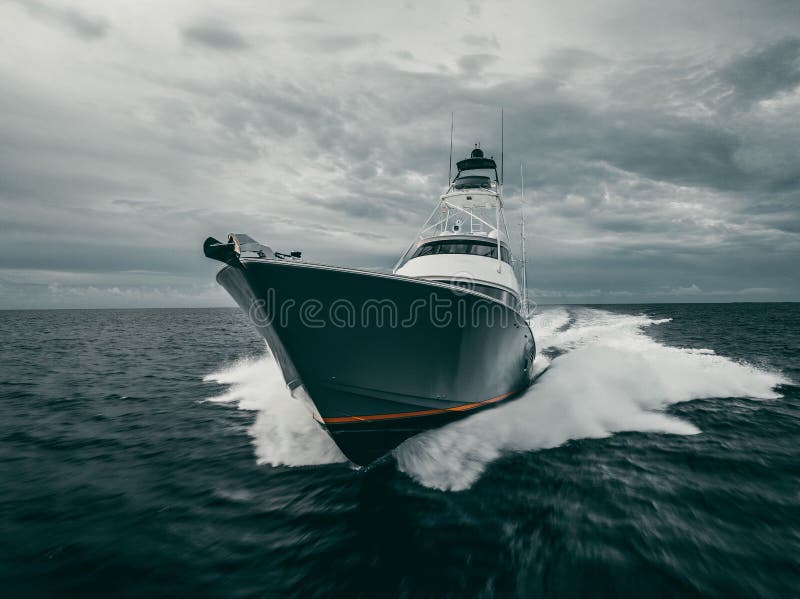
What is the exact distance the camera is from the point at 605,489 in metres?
5.10

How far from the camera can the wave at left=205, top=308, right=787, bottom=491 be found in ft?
20.5

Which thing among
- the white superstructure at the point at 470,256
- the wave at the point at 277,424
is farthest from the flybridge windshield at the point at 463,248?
the wave at the point at 277,424

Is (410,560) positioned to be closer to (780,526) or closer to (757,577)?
(757,577)

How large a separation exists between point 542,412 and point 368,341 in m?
5.12

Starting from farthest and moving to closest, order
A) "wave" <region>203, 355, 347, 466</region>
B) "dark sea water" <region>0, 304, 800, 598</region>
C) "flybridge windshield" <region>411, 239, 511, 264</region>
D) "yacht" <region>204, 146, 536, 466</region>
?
"flybridge windshield" <region>411, 239, 511, 264</region>
"wave" <region>203, 355, 347, 466</region>
"yacht" <region>204, 146, 536, 466</region>
"dark sea water" <region>0, 304, 800, 598</region>

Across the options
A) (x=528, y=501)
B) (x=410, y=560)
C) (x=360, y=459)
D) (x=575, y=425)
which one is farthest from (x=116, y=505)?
(x=575, y=425)

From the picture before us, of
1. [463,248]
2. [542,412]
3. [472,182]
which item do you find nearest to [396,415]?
[542,412]

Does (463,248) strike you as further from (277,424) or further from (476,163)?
(277,424)

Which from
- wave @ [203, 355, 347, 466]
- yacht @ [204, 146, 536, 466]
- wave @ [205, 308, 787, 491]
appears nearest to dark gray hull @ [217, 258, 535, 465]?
yacht @ [204, 146, 536, 466]

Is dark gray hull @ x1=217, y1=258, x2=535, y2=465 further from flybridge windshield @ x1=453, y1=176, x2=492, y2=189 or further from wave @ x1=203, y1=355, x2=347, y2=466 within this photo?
flybridge windshield @ x1=453, y1=176, x2=492, y2=189

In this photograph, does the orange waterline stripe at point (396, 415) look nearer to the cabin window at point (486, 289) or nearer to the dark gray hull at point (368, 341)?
the dark gray hull at point (368, 341)

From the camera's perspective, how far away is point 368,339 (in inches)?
208

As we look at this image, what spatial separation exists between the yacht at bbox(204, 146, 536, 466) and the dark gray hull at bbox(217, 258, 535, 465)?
0.05 ft

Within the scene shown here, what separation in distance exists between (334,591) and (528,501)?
2901 millimetres
